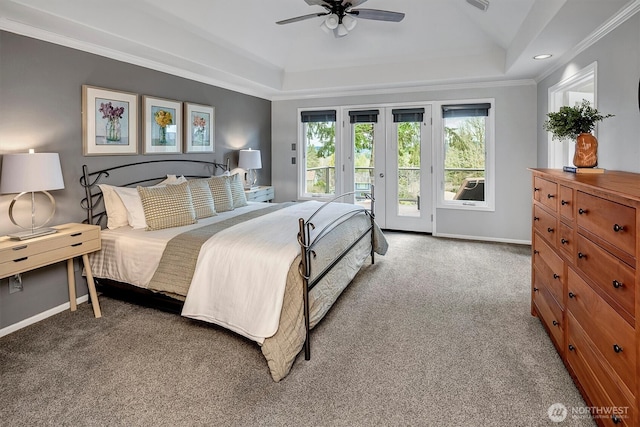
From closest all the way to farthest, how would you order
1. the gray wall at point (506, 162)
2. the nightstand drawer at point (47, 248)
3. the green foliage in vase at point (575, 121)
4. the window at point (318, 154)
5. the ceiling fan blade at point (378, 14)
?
1. the nightstand drawer at point (47, 248)
2. the green foliage in vase at point (575, 121)
3. the ceiling fan blade at point (378, 14)
4. the gray wall at point (506, 162)
5. the window at point (318, 154)

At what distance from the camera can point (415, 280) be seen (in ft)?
13.0

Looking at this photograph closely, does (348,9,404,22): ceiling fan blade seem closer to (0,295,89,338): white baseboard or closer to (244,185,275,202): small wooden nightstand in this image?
(244,185,275,202): small wooden nightstand

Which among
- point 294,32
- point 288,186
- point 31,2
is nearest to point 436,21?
point 294,32

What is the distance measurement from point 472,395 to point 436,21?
14.5ft

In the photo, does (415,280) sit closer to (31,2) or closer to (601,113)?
(601,113)

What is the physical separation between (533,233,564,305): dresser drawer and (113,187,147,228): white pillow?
3.33 meters

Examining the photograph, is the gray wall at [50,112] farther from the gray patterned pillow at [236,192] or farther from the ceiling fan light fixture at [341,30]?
the ceiling fan light fixture at [341,30]

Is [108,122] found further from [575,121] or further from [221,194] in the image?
[575,121]

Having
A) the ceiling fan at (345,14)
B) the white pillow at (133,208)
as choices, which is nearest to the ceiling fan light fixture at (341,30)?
the ceiling fan at (345,14)

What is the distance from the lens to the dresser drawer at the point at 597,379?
147 cm

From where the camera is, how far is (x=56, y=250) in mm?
2832

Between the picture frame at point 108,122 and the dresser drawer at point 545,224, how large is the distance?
3.88 m

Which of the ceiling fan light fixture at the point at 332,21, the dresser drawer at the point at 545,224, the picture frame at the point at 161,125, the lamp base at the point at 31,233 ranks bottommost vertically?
the lamp base at the point at 31,233

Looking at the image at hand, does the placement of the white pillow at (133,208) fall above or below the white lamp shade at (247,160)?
below
